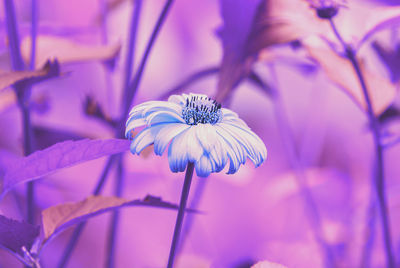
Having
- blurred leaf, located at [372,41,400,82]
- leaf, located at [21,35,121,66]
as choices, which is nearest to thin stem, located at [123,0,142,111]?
leaf, located at [21,35,121,66]

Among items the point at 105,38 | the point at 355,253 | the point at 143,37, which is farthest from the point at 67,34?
the point at 143,37

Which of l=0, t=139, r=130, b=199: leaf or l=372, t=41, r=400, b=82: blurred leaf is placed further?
l=372, t=41, r=400, b=82: blurred leaf

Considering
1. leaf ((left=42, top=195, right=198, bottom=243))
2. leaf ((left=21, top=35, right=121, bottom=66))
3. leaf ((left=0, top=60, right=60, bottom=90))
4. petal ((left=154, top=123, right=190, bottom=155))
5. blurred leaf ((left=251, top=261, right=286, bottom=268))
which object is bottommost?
blurred leaf ((left=251, top=261, right=286, bottom=268))

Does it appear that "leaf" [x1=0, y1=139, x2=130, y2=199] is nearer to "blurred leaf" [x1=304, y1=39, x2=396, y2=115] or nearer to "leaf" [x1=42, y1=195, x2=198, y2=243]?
"leaf" [x1=42, y1=195, x2=198, y2=243]

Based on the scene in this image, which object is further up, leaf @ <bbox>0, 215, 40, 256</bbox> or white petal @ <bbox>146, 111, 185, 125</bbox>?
white petal @ <bbox>146, 111, 185, 125</bbox>

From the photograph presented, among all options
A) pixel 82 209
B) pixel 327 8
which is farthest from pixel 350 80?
pixel 82 209
